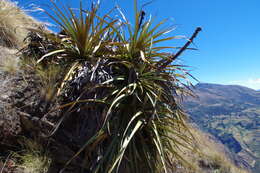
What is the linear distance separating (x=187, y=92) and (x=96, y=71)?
1556 millimetres

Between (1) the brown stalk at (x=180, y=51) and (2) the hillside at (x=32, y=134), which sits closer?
(2) the hillside at (x=32, y=134)

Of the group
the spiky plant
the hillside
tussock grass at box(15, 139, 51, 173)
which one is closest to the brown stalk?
the spiky plant

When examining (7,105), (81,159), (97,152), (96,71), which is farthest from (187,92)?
(7,105)

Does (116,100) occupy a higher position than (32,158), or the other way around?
(116,100)

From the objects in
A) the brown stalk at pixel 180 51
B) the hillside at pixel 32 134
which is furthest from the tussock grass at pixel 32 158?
the brown stalk at pixel 180 51

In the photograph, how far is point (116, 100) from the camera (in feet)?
6.88

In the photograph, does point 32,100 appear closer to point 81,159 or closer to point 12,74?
point 12,74

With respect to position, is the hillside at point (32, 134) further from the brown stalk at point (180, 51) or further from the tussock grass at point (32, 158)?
the brown stalk at point (180, 51)

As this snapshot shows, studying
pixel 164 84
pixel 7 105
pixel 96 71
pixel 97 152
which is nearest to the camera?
pixel 97 152

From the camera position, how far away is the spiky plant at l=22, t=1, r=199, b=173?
215cm

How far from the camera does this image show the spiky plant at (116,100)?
2.15 metres

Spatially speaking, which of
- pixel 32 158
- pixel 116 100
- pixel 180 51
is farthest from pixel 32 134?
pixel 180 51

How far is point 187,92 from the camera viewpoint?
2959mm

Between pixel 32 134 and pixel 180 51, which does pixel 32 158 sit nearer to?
pixel 32 134
